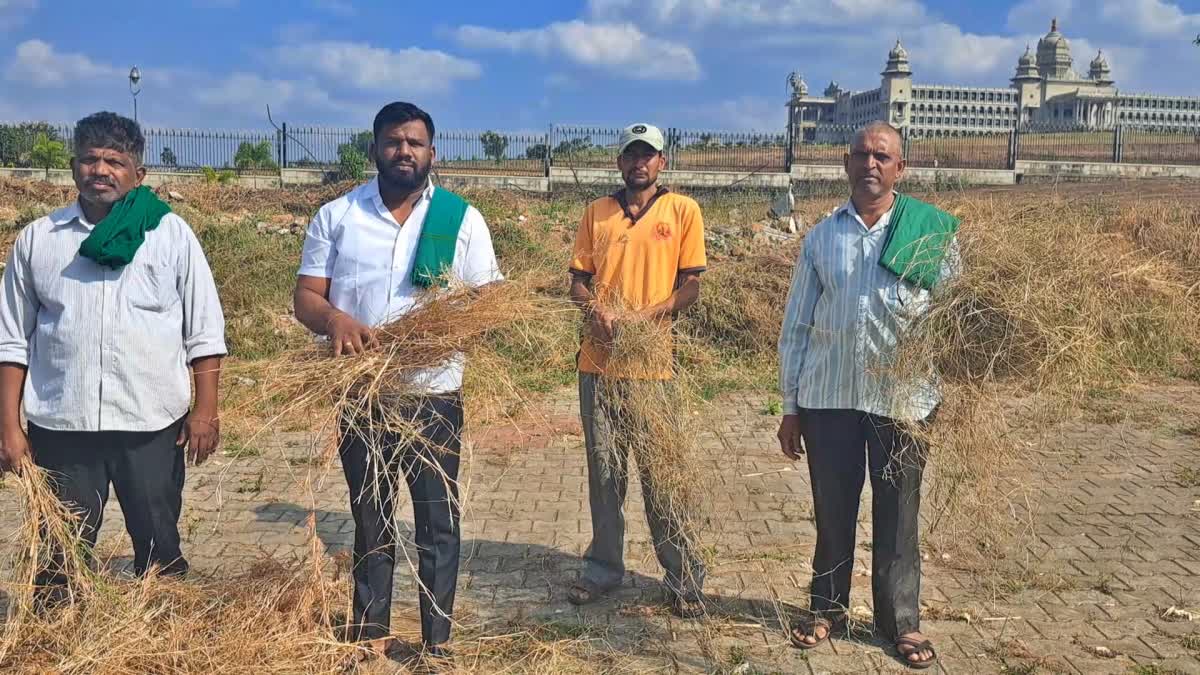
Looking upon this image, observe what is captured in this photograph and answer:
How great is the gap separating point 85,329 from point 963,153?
27.1 meters

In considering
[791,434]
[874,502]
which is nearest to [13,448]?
[791,434]

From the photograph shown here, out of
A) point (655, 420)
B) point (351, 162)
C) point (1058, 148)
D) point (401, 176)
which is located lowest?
point (655, 420)

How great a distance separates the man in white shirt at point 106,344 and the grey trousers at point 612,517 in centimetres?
151

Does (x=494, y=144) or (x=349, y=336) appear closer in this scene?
(x=349, y=336)

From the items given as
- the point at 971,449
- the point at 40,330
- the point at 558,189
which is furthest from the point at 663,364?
the point at 558,189

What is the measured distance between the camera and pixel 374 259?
Answer: 10.8 ft

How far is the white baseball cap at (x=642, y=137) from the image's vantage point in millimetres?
3951

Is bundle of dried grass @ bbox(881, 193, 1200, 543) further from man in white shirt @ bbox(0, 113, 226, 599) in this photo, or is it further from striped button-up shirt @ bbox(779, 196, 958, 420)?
man in white shirt @ bbox(0, 113, 226, 599)

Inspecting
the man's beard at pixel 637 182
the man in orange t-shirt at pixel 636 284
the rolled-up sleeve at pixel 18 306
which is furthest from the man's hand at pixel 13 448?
the man's beard at pixel 637 182

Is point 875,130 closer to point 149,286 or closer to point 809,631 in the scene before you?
point 809,631

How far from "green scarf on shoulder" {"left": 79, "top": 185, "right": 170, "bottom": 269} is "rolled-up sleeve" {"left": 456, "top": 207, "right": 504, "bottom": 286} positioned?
3.40ft

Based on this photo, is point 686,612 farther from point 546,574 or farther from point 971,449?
point 971,449

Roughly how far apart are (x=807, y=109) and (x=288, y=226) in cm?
8701

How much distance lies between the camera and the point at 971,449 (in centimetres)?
341
